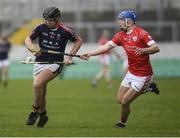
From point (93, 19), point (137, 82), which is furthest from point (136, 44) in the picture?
point (93, 19)

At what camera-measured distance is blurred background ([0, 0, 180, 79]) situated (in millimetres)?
44875

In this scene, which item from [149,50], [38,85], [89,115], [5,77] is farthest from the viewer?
[5,77]

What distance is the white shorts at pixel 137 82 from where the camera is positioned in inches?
575

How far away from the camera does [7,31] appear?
46875mm

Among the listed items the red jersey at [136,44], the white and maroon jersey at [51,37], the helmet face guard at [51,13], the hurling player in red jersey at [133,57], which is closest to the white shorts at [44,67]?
the white and maroon jersey at [51,37]

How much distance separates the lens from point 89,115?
17984 millimetres

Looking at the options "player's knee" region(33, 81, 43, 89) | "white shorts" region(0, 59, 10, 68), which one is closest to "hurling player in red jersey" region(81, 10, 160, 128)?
"player's knee" region(33, 81, 43, 89)

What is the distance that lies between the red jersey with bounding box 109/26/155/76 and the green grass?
3.84ft

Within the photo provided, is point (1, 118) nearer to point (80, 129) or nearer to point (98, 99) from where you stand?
point (80, 129)

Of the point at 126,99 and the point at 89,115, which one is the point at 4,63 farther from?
the point at 126,99

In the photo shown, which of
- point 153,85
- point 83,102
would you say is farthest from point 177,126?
point 83,102

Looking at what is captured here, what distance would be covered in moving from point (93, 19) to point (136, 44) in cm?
3243

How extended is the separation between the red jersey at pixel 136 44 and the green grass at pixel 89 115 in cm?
117

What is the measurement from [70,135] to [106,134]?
2.25 ft
